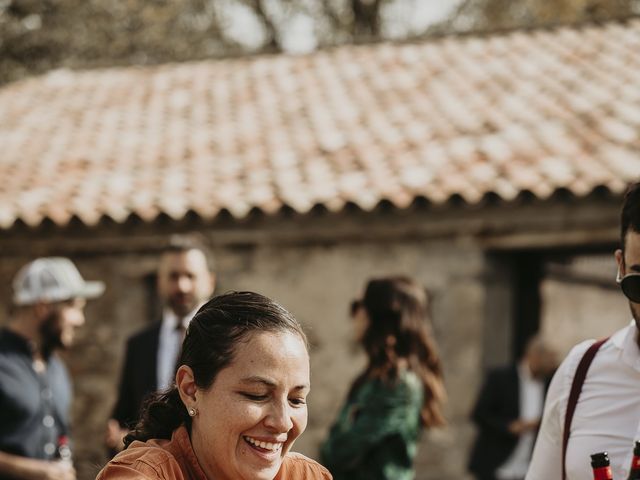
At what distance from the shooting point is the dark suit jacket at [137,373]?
15.8 feet

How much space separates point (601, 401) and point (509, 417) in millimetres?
4259

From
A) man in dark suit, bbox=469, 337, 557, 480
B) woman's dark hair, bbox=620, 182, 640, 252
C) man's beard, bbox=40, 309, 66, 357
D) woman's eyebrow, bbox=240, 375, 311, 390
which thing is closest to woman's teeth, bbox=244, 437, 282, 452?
woman's eyebrow, bbox=240, 375, 311, 390

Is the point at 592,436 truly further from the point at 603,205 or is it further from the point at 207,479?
the point at 603,205

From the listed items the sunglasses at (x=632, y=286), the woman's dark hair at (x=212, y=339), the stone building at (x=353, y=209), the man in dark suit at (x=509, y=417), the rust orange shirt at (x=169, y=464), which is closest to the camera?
the rust orange shirt at (x=169, y=464)

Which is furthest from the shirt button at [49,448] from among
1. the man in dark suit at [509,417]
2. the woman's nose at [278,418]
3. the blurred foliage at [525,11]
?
the blurred foliage at [525,11]

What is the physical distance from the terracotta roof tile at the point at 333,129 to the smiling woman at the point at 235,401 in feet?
20.5

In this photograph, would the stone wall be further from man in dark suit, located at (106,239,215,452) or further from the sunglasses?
the sunglasses

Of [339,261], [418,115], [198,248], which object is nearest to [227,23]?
[418,115]

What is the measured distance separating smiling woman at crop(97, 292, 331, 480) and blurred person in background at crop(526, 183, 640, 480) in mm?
847

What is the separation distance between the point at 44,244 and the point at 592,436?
737cm

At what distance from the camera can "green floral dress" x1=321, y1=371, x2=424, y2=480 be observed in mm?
3859

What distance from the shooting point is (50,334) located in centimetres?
462

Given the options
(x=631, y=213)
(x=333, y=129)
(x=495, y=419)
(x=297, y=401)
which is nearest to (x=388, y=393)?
(x=631, y=213)

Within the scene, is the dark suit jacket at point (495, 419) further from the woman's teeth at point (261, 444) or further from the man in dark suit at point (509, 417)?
the woman's teeth at point (261, 444)
